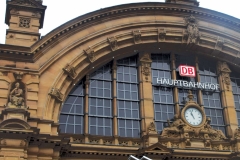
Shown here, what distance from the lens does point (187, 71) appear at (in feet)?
93.0

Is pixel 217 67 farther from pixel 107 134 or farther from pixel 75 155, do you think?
pixel 75 155

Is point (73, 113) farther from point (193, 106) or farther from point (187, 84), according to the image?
point (187, 84)

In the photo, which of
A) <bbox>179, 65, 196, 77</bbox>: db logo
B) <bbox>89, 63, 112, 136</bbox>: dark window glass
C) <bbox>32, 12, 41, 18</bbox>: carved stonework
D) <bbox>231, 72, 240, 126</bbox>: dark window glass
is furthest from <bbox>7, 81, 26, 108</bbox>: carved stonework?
<bbox>231, 72, 240, 126</bbox>: dark window glass

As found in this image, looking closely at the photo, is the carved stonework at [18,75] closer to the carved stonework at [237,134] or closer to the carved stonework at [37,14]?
the carved stonework at [37,14]

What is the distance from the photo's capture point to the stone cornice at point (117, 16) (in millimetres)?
24500

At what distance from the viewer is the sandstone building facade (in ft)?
75.5

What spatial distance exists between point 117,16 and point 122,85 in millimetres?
4684

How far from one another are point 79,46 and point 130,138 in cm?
658

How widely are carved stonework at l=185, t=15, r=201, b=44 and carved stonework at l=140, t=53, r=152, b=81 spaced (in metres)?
3.18

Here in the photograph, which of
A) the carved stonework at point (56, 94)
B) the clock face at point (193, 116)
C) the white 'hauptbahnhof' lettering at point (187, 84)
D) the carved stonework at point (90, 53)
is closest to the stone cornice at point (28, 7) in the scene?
the carved stonework at point (90, 53)

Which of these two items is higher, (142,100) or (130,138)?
(142,100)

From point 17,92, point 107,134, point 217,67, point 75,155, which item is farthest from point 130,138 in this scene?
point 217,67

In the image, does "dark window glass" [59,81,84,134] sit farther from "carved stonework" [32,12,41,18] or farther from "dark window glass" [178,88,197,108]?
"dark window glass" [178,88,197,108]

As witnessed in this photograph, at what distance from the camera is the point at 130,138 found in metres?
24.8
